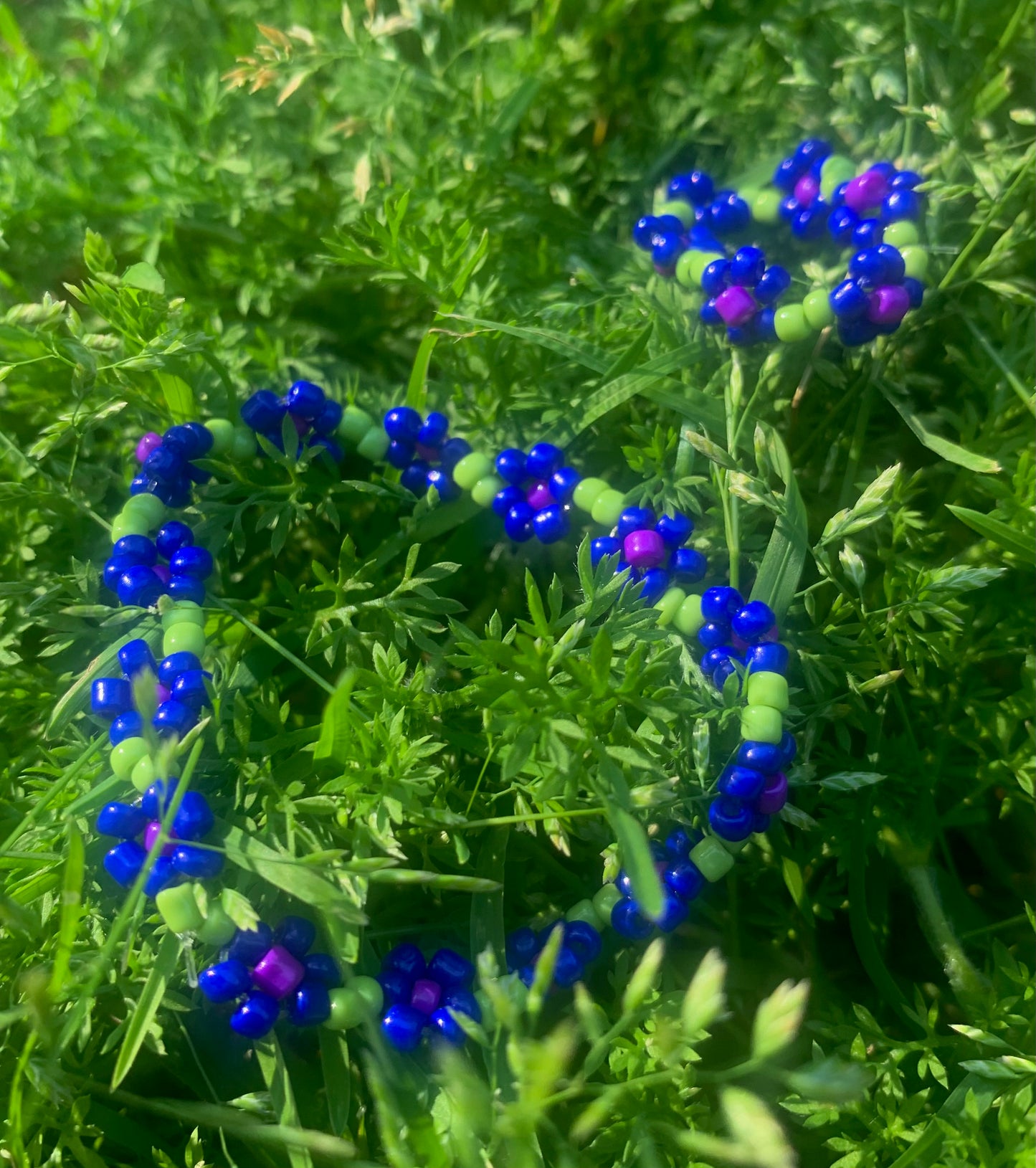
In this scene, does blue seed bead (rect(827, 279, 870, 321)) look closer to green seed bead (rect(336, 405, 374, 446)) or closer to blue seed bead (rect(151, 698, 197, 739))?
green seed bead (rect(336, 405, 374, 446))

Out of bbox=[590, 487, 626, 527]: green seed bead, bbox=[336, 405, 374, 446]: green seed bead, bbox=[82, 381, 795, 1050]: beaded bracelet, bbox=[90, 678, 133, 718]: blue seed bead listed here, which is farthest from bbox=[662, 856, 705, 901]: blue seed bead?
bbox=[336, 405, 374, 446]: green seed bead

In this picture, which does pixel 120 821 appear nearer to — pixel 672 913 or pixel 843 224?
pixel 672 913

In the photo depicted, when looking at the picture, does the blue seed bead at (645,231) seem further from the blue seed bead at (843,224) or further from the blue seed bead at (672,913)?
the blue seed bead at (672,913)

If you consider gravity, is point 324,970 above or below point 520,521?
below

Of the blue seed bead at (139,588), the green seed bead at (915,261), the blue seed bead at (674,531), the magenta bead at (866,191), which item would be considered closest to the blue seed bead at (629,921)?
the blue seed bead at (674,531)

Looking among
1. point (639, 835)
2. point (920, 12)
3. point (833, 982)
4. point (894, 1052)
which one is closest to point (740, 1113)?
point (639, 835)

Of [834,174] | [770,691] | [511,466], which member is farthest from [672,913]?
[834,174]
